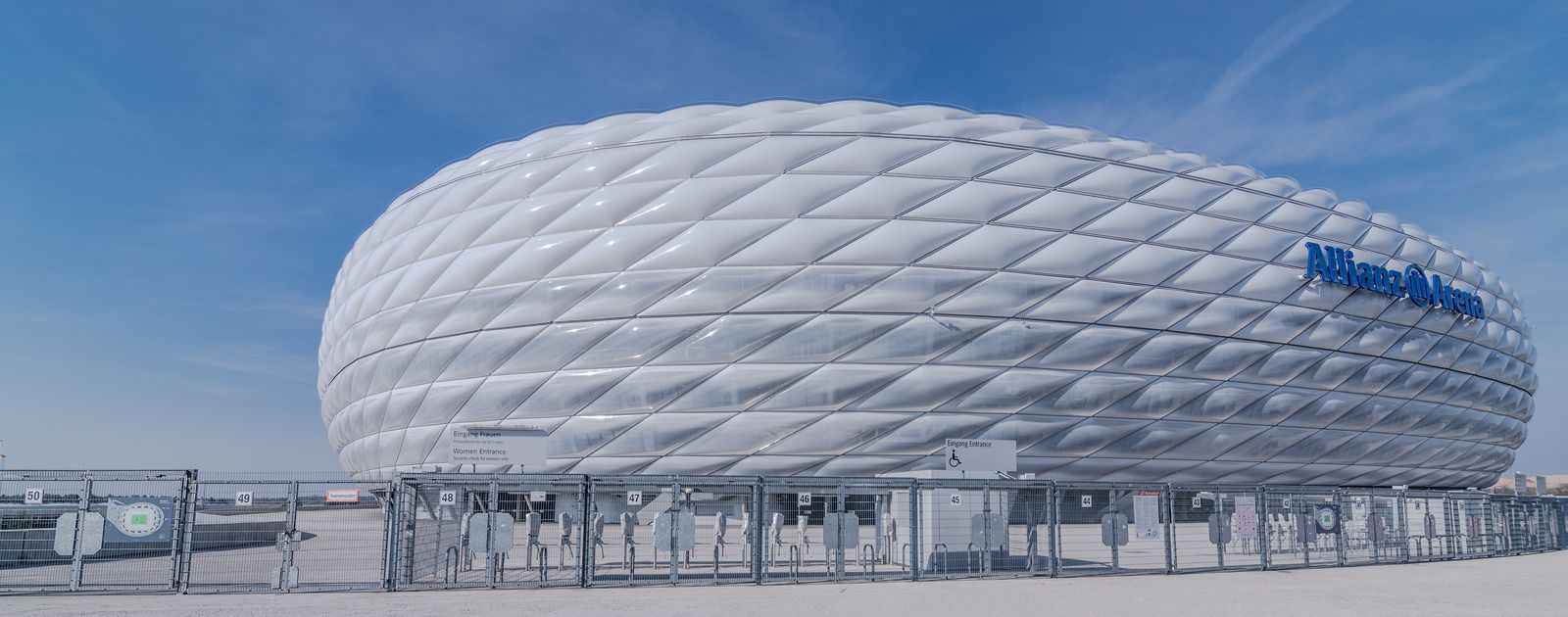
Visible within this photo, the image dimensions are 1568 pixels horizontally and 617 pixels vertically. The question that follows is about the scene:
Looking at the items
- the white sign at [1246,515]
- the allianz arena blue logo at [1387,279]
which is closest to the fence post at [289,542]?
the white sign at [1246,515]

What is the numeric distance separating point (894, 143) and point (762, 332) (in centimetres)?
550

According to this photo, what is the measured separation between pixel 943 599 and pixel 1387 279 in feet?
72.5

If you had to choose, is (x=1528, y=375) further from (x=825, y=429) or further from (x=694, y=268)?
(x=694, y=268)

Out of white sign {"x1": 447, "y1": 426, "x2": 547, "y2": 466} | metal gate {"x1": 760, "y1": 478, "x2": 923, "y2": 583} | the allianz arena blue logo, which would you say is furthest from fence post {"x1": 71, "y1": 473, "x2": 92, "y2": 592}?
the allianz arena blue logo

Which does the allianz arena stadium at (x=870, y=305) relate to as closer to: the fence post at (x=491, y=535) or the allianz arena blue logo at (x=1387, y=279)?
the allianz arena blue logo at (x=1387, y=279)

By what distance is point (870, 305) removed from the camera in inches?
887

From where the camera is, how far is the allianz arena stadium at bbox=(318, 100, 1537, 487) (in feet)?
74.1

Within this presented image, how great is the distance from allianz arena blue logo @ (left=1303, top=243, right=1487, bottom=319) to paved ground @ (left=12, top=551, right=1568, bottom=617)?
14060 mm

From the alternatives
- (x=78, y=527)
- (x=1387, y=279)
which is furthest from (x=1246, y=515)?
(x=1387, y=279)

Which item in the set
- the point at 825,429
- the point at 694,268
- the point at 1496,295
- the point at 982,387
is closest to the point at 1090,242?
the point at 982,387

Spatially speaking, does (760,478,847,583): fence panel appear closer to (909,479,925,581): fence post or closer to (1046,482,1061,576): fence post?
(909,479,925,581): fence post

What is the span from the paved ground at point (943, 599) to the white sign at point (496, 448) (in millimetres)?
2629

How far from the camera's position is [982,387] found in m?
22.9

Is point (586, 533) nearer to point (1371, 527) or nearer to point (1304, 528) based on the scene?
point (1304, 528)
